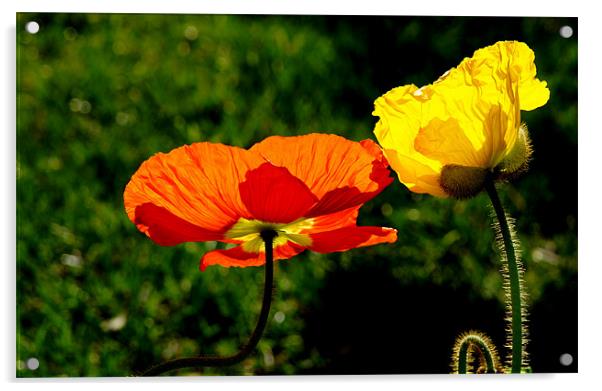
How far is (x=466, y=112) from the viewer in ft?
3.24

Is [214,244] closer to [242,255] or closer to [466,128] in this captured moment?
[242,255]

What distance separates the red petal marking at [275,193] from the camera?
0.96m

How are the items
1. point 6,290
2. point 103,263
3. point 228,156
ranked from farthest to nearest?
point 103,263 < point 6,290 < point 228,156

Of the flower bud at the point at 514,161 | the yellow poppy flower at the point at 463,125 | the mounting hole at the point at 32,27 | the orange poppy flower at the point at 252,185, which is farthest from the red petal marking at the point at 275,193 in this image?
the mounting hole at the point at 32,27

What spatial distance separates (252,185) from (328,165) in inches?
3.3

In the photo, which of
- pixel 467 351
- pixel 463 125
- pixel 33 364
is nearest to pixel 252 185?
pixel 463 125

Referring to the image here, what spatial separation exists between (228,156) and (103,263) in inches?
23.6

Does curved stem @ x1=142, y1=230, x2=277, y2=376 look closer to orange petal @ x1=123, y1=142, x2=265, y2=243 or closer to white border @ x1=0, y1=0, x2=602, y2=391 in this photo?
orange petal @ x1=123, y1=142, x2=265, y2=243

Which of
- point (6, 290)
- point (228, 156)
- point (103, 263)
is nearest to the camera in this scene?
point (228, 156)

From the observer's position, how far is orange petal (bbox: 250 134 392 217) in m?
0.96

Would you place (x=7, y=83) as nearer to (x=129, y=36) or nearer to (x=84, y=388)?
(x=129, y=36)

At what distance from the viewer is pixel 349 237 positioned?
101cm

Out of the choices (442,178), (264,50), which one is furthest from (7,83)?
(442,178)

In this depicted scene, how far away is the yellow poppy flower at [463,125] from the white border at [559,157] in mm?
442
